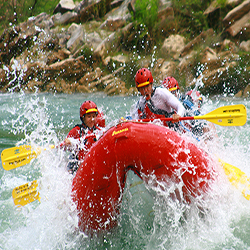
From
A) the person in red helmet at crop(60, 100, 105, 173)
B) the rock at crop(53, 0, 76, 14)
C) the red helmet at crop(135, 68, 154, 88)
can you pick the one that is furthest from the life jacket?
the rock at crop(53, 0, 76, 14)

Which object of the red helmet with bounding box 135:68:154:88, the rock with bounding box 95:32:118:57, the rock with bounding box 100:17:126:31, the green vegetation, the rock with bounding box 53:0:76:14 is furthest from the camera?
the green vegetation

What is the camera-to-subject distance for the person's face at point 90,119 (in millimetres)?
3924

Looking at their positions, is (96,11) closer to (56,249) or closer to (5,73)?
(5,73)

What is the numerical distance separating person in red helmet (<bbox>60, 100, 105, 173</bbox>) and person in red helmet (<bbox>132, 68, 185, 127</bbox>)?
0.69 meters

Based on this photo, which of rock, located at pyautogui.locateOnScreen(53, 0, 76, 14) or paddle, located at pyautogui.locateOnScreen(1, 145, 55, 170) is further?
rock, located at pyautogui.locateOnScreen(53, 0, 76, 14)

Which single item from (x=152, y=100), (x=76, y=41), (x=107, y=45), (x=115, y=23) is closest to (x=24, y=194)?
(x=152, y=100)

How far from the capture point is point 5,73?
1553cm

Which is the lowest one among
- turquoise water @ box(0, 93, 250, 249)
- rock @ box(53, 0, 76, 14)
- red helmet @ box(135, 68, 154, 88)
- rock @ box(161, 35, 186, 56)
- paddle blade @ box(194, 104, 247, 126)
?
turquoise water @ box(0, 93, 250, 249)

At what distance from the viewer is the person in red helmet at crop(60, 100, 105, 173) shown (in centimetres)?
373

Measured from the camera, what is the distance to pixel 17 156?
3.96 m

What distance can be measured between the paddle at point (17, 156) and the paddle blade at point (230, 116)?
8.61ft

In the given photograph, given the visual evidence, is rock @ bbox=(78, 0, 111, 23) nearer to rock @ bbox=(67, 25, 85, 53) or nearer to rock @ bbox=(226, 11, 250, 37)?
rock @ bbox=(67, 25, 85, 53)

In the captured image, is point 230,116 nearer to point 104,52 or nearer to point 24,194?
point 24,194

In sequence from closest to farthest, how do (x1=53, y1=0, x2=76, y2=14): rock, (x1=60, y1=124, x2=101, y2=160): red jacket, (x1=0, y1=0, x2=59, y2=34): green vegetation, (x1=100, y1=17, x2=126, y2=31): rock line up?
(x1=60, y1=124, x2=101, y2=160): red jacket, (x1=100, y1=17, x2=126, y2=31): rock, (x1=53, y1=0, x2=76, y2=14): rock, (x1=0, y1=0, x2=59, y2=34): green vegetation
